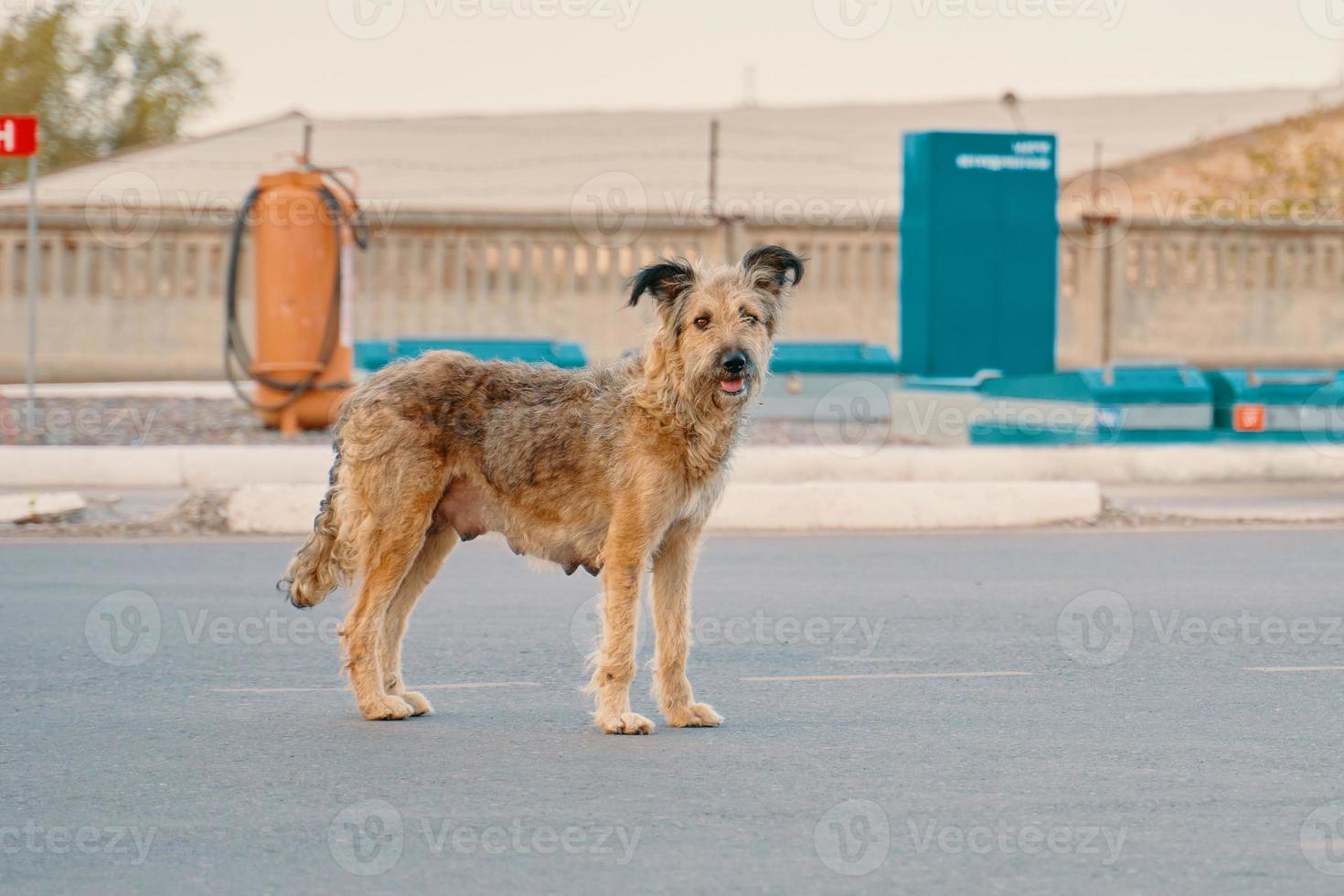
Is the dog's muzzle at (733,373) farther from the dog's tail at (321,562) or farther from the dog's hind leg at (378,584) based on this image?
the dog's tail at (321,562)

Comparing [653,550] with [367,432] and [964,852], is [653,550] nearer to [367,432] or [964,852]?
[367,432]

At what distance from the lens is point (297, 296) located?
64.4 ft

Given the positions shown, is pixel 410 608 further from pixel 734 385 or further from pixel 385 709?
pixel 734 385

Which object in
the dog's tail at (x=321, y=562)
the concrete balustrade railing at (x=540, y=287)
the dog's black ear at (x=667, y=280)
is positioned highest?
the concrete balustrade railing at (x=540, y=287)

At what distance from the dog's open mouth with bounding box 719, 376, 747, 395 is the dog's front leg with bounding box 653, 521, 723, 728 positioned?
0.60m

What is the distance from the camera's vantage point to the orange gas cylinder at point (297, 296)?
19.5 metres

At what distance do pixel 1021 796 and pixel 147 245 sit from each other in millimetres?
19502

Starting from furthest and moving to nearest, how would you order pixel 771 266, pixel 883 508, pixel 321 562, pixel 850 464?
pixel 850 464
pixel 883 508
pixel 321 562
pixel 771 266

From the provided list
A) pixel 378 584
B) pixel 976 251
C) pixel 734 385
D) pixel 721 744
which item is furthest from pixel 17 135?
pixel 721 744

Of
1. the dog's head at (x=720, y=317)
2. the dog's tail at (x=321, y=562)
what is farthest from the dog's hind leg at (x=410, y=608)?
the dog's head at (x=720, y=317)

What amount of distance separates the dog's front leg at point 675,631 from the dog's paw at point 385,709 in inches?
40.3

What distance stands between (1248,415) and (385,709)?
12.4 m

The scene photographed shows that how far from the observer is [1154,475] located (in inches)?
695

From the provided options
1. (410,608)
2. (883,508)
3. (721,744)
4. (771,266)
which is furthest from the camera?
(883,508)
